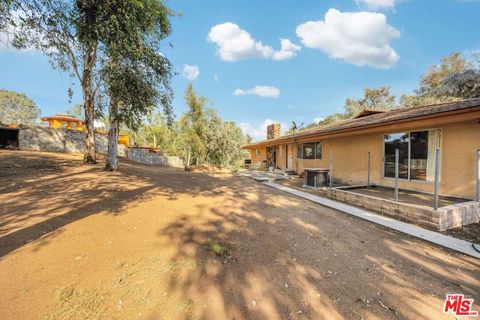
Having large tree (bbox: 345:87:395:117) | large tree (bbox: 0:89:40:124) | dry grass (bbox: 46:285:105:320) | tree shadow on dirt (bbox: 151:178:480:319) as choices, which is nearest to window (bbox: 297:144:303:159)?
tree shadow on dirt (bbox: 151:178:480:319)

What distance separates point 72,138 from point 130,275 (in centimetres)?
1804

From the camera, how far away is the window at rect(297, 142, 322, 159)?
13380mm

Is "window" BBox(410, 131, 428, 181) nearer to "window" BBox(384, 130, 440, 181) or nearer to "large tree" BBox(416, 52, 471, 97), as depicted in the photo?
"window" BBox(384, 130, 440, 181)

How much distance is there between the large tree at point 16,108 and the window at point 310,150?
52.1 meters

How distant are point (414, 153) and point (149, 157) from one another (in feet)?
73.2

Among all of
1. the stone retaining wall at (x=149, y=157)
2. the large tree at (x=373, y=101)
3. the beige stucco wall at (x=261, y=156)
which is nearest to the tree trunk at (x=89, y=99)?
the stone retaining wall at (x=149, y=157)

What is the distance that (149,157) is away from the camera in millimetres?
23250

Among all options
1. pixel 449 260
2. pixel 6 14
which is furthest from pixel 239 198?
pixel 6 14

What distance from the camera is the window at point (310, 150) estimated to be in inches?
527

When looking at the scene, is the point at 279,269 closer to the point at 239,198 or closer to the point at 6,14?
the point at 239,198

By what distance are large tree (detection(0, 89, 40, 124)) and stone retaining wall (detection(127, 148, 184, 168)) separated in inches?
1406

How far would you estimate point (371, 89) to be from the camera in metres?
31.3

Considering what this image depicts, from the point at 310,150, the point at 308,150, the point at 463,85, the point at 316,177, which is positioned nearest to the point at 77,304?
the point at 316,177

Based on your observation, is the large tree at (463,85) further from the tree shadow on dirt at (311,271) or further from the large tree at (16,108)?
the large tree at (16,108)
